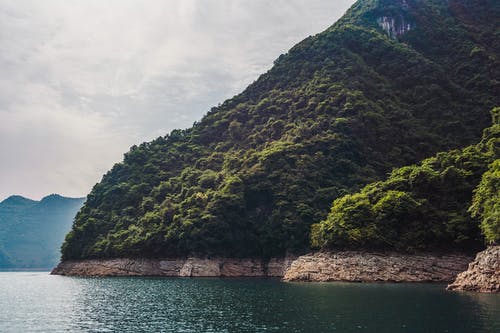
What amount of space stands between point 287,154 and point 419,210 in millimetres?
55122

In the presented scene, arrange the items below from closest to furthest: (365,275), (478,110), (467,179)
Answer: (365,275)
(467,179)
(478,110)

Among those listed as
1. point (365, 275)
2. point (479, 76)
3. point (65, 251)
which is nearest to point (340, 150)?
point (365, 275)

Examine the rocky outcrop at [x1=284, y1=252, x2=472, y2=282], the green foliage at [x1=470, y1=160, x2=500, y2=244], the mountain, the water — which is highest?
the mountain

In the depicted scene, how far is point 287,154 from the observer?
145 m

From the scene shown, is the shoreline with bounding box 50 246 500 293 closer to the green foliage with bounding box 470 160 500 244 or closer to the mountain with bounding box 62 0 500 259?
the green foliage with bounding box 470 160 500 244

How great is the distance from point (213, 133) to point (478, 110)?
99299 millimetres

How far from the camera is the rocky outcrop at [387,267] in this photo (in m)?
86.2

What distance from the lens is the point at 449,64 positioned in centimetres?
19788

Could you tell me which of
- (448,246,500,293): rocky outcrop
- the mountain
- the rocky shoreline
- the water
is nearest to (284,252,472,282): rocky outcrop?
the rocky shoreline

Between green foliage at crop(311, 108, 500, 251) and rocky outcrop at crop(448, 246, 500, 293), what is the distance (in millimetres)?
23195

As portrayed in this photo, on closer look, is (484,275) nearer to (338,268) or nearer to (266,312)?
(338,268)

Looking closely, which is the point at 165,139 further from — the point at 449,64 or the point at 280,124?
the point at 449,64

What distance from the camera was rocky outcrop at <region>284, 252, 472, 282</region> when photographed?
86.2 metres

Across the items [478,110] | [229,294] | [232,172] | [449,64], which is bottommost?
[229,294]
